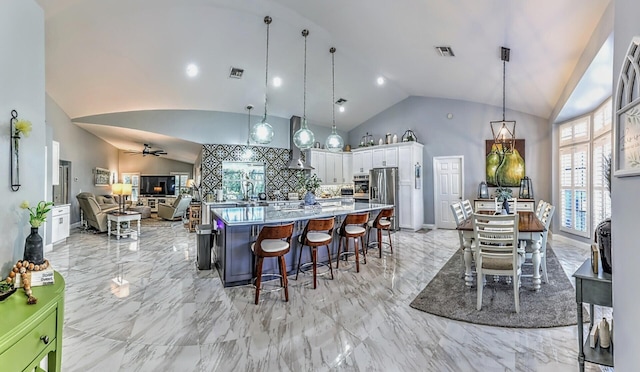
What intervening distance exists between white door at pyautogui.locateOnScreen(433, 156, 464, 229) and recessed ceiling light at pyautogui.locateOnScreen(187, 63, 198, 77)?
6.38m

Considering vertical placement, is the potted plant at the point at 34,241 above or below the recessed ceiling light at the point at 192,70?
below

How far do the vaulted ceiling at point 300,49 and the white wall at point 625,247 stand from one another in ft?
6.19

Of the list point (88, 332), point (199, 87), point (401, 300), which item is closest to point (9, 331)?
point (88, 332)

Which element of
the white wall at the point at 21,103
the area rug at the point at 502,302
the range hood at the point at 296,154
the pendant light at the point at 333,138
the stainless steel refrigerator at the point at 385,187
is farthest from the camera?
the range hood at the point at 296,154

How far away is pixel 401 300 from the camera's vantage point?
3.22m

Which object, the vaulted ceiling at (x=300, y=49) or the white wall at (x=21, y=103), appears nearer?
the white wall at (x=21, y=103)

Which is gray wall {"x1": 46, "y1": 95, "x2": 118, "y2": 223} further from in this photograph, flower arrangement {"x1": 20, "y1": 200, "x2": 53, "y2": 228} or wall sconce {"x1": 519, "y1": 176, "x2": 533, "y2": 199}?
wall sconce {"x1": 519, "y1": 176, "x2": 533, "y2": 199}

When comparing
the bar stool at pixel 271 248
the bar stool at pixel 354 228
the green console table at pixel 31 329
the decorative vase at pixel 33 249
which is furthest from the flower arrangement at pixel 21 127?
the bar stool at pixel 354 228

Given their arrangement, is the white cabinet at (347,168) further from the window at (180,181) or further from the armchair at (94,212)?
the window at (180,181)

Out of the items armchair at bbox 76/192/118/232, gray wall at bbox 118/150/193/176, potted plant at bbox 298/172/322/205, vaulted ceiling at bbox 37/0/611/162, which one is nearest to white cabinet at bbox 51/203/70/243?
armchair at bbox 76/192/118/232

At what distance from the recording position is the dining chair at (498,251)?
9.39 ft

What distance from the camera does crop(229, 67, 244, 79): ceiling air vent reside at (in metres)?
5.96

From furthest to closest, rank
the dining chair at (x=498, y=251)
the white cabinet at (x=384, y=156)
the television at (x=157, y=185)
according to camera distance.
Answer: the television at (x=157, y=185) < the white cabinet at (x=384, y=156) < the dining chair at (x=498, y=251)

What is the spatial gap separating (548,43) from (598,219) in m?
3.54
